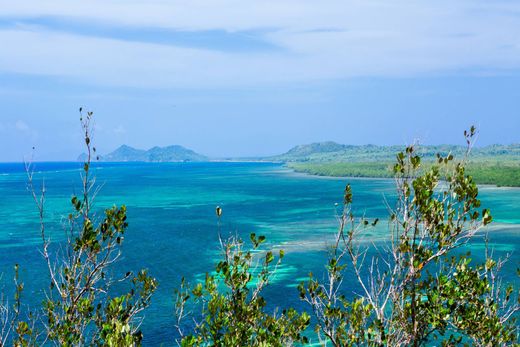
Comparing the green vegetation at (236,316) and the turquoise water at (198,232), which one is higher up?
the green vegetation at (236,316)

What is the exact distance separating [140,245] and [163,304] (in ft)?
48.4

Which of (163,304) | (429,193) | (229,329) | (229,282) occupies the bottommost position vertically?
(163,304)

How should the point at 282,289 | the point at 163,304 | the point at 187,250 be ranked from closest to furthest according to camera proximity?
the point at 163,304 < the point at 282,289 < the point at 187,250

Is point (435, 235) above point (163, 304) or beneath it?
above

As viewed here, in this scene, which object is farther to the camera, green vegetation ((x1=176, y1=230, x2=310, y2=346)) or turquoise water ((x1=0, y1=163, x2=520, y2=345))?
turquoise water ((x1=0, y1=163, x2=520, y2=345))

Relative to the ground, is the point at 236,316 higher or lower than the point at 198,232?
higher

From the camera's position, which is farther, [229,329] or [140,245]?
[140,245]

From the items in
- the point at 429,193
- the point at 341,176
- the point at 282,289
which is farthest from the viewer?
the point at 341,176

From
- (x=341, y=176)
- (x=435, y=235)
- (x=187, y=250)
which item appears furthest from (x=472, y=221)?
(x=341, y=176)

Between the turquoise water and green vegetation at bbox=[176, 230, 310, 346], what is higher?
green vegetation at bbox=[176, 230, 310, 346]

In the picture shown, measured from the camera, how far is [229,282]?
25.1ft

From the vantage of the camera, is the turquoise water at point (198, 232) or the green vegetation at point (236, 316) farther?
the turquoise water at point (198, 232)

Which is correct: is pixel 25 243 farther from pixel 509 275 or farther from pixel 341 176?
pixel 341 176

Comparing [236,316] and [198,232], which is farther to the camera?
[198,232]
